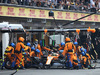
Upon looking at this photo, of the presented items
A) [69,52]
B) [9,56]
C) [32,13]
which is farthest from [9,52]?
[32,13]

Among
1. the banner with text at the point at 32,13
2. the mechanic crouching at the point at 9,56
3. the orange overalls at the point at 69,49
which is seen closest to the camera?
the orange overalls at the point at 69,49

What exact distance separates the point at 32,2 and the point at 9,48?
844 centimetres

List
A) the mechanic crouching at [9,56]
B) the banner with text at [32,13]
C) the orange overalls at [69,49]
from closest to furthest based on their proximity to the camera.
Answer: the orange overalls at [69,49] → the mechanic crouching at [9,56] → the banner with text at [32,13]

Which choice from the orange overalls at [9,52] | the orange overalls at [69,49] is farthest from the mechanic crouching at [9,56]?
the orange overalls at [69,49]

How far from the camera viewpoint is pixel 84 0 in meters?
27.7

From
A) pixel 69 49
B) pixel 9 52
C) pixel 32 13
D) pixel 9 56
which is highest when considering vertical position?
pixel 32 13

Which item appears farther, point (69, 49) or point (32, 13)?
point (32, 13)

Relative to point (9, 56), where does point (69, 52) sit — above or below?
above

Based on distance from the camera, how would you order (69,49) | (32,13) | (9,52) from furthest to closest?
(32,13), (9,52), (69,49)

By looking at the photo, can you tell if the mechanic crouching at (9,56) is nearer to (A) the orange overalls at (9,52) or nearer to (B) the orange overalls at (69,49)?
(A) the orange overalls at (9,52)

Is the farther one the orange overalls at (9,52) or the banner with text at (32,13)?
the banner with text at (32,13)

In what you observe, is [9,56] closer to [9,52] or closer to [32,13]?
[9,52]

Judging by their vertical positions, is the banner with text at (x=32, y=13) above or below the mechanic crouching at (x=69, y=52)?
above

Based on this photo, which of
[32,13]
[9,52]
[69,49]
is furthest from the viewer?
[32,13]
